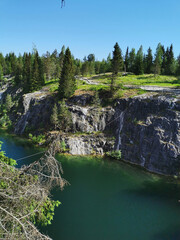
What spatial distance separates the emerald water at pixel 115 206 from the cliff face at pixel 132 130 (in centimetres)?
374

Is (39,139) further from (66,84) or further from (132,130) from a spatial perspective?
(132,130)

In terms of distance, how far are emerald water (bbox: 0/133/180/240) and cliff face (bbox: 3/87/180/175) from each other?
3.74 metres

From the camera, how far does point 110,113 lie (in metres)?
36.6

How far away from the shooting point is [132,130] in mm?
32125

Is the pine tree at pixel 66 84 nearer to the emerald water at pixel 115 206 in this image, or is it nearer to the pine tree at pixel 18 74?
the emerald water at pixel 115 206

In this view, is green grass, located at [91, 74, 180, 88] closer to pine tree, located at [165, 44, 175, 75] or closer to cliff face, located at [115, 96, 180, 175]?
pine tree, located at [165, 44, 175, 75]

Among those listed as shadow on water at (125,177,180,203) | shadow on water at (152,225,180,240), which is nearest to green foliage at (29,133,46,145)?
shadow on water at (125,177,180,203)

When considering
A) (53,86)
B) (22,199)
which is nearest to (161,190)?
(22,199)

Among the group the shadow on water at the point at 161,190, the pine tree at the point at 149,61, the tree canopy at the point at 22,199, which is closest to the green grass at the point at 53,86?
the shadow on water at the point at 161,190

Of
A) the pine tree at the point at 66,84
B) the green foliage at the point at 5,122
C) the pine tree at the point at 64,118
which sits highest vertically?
the pine tree at the point at 66,84

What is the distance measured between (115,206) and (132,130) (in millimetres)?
17199

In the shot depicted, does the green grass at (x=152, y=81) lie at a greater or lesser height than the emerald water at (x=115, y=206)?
greater

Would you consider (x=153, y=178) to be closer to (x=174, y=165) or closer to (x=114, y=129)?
(x=174, y=165)

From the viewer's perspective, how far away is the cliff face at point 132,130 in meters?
27.4
